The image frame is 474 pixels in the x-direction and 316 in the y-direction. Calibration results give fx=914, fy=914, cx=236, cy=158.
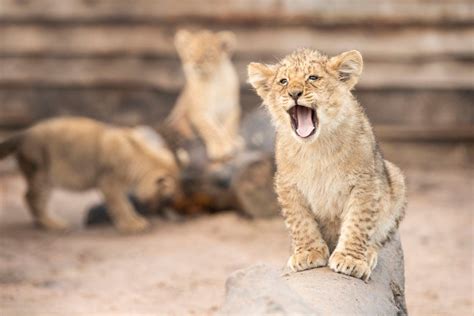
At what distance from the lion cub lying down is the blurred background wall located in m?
2.23

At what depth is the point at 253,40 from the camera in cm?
1167

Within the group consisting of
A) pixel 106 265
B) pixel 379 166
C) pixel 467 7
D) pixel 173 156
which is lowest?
pixel 106 265

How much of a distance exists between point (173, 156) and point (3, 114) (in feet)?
10.7

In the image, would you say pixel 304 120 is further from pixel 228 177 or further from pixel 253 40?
pixel 253 40

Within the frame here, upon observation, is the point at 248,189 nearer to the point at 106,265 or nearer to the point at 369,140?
the point at 106,265

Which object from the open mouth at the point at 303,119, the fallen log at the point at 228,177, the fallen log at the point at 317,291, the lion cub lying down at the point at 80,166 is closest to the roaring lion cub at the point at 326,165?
the open mouth at the point at 303,119

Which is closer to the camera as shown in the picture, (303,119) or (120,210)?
(303,119)

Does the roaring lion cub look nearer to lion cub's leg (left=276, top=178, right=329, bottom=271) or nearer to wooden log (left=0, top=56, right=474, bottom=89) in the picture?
lion cub's leg (left=276, top=178, right=329, bottom=271)

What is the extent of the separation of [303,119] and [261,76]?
1.26 ft

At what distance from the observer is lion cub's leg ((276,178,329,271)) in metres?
4.66

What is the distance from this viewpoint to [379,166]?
4.82 metres

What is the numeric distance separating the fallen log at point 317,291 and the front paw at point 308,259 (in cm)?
7

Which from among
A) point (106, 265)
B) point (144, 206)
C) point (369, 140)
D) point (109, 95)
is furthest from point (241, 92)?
point (369, 140)

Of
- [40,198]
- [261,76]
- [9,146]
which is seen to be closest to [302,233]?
[261,76]
